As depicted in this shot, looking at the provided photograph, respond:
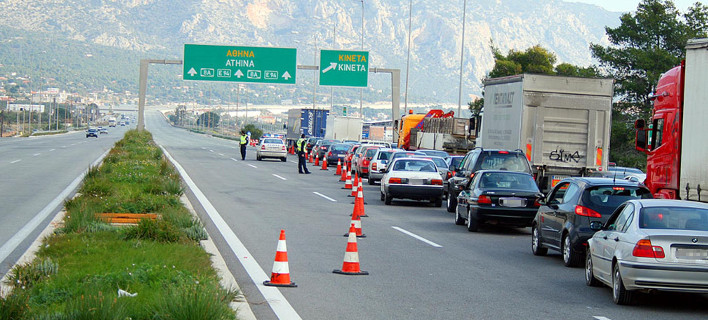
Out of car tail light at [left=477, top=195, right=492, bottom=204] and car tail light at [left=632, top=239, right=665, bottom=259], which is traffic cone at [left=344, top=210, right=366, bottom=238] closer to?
car tail light at [left=477, top=195, right=492, bottom=204]

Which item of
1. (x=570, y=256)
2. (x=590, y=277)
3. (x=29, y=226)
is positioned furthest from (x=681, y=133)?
(x=29, y=226)

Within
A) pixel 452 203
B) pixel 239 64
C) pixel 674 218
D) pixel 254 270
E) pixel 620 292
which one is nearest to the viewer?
pixel 620 292

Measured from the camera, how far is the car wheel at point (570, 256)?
13.5 meters

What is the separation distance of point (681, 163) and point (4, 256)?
413 inches

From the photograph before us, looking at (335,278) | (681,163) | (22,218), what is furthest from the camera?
(22,218)

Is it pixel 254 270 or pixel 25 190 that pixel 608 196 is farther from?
pixel 25 190

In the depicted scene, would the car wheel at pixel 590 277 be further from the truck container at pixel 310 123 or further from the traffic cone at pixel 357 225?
the truck container at pixel 310 123

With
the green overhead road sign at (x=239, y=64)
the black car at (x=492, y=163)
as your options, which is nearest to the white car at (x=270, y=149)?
the green overhead road sign at (x=239, y=64)

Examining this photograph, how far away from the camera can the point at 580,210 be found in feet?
44.3

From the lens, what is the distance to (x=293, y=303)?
9.71m

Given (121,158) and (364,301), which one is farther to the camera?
(121,158)

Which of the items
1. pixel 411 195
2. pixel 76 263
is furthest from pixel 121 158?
pixel 76 263

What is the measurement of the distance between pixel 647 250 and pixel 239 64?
46.2m

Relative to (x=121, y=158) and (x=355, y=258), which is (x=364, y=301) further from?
(x=121, y=158)
